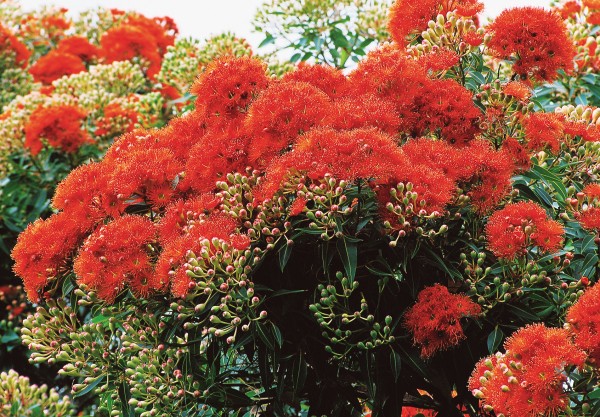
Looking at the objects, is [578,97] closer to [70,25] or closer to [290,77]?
[290,77]

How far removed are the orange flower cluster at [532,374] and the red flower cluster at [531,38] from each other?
1446mm

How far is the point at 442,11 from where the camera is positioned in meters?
4.22

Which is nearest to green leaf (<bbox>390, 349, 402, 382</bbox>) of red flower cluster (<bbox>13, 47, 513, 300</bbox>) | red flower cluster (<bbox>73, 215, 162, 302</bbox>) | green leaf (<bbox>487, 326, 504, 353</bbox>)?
green leaf (<bbox>487, 326, 504, 353</bbox>)

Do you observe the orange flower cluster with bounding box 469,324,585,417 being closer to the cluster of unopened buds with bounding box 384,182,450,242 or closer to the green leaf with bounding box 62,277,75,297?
the cluster of unopened buds with bounding box 384,182,450,242

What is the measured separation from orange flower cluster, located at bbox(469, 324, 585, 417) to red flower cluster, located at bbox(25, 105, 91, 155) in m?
4.96

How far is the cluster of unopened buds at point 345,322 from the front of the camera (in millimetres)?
3258

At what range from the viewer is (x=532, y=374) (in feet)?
9.04

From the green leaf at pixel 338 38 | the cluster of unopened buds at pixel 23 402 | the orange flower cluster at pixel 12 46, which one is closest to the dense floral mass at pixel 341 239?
the cluster of unopened buds at pixel 23 402

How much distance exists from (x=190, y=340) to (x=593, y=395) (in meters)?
1.54

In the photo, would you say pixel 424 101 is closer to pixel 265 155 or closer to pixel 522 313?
pixel 265 155

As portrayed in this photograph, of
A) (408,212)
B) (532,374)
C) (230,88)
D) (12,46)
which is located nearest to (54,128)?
(12,46)

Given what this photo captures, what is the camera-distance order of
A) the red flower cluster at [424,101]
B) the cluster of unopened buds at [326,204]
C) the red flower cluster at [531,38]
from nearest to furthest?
1. the cluster of unopened buds at [326,204]
2. the red flower cluster at [424,101]
3. the red flower cluster at [531,38]

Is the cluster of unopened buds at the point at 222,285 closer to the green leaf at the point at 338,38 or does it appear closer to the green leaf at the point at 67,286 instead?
the green leaf at the point at 67,286

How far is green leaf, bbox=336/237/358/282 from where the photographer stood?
10.3 ft
